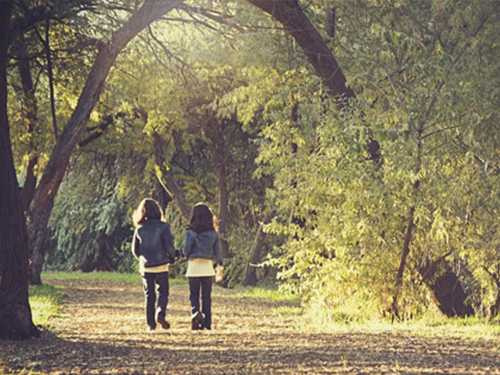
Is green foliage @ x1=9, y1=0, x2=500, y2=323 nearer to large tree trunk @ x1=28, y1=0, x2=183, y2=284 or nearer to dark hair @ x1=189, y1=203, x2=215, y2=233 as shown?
large tree trunk @ x1=28, y1=0, x2=183, y2=284

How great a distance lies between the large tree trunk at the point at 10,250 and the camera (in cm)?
942

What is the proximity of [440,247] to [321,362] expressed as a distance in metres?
4.63

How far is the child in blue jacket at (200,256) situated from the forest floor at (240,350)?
408 mm

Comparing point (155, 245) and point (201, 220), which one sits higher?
point (201, 220)

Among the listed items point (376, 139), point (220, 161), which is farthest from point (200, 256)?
point (220, 161)

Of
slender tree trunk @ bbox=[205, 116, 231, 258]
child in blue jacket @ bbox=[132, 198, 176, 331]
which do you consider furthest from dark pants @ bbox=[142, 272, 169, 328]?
slender tree trunk @ bbox=[205, 116, 231, 258]

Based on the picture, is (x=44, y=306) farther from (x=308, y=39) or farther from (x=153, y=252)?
(x=308, y=39)

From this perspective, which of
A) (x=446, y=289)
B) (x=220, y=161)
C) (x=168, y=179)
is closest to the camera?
(x=446, y=289)

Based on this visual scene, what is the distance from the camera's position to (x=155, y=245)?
1091 cm

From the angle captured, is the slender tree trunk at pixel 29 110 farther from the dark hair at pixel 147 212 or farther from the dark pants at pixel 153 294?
the dark pants at pixel 153 294

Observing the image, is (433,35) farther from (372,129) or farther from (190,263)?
(190,263)

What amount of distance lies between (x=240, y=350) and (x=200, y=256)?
A: 2.49 metres

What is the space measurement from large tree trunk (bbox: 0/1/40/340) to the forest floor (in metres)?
0.26

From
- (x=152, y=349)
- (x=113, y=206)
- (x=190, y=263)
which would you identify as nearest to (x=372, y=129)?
(x=190, y=263)
